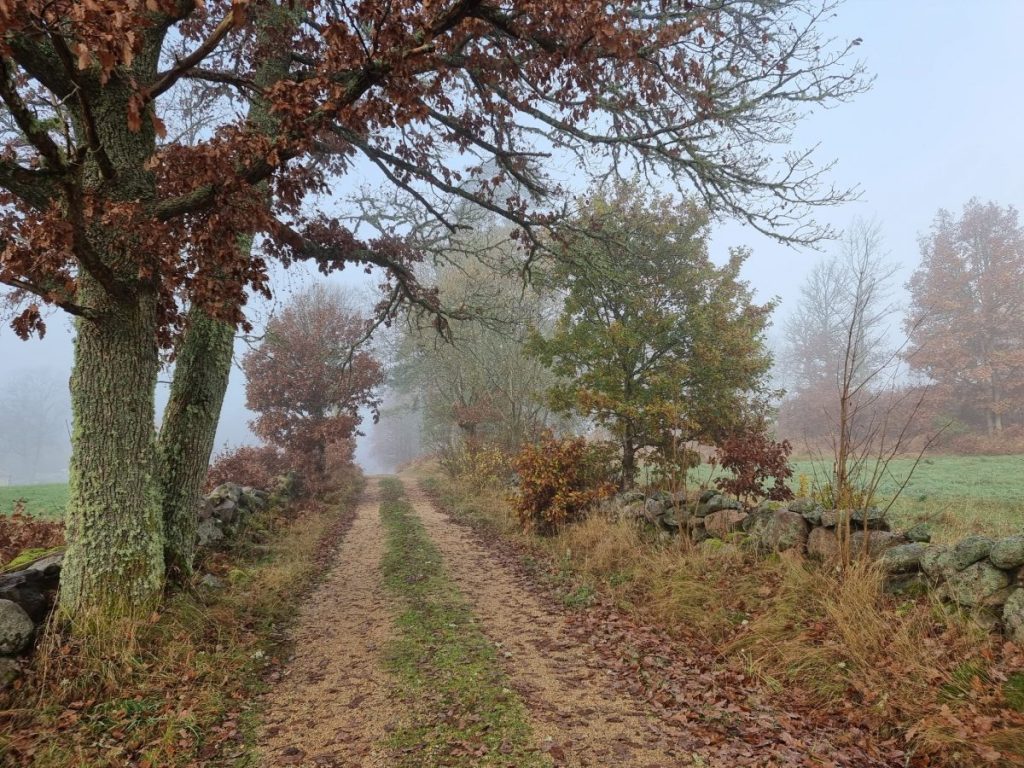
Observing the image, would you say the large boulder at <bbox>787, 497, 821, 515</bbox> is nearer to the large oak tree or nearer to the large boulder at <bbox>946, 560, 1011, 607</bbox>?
the large boulder at <bbox>946, 560, 1011, 607</bbox>

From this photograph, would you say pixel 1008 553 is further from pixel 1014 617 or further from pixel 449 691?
pixel 449 691

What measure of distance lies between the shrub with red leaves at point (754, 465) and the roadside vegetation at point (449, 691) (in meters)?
5.18

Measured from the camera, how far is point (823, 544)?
552cm

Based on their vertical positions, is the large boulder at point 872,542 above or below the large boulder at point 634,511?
above

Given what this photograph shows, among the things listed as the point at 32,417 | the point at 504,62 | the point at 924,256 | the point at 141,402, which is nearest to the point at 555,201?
the point at 504,62

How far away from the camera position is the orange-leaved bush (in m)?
9.51

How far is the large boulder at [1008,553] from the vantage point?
3836 millimetres

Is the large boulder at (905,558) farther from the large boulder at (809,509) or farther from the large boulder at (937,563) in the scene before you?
the large boulder at (809,509)

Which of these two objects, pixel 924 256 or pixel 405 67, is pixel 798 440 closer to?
pixel 924 256

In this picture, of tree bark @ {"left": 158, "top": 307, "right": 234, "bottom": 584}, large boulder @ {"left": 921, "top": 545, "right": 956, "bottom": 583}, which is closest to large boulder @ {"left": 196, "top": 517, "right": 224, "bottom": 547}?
tree bark @ {"left": 158, "top": 307, "right": 234, "bottom": 584}

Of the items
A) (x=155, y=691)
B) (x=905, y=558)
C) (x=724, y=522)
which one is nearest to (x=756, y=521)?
(x=724, y=522)

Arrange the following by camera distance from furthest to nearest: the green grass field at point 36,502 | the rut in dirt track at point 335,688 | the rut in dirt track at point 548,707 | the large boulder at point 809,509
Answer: the green grass field at point 36,502, the large boulder at point 809,509, the rut in dirt track at point 335,688, the rut in dirt track at point 548,707

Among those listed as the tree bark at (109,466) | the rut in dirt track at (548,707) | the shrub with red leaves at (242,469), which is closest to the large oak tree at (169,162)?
the tree bark at (109,466)

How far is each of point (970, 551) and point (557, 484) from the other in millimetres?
6187
